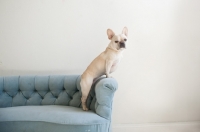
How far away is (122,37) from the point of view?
1838 millimetres

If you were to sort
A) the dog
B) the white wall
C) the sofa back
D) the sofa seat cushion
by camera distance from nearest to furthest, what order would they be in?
the sofa seat cushion → the dog → the sofa back → the white wall

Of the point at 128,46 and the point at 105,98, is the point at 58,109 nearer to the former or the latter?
the point at 105,98

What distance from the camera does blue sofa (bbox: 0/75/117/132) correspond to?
4.86ft

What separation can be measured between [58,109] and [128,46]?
3.79ft

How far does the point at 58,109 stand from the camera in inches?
69.6

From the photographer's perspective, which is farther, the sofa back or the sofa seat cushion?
the sofa back

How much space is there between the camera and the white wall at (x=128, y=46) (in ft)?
7.67

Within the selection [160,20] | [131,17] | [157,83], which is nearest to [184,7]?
[160,20]

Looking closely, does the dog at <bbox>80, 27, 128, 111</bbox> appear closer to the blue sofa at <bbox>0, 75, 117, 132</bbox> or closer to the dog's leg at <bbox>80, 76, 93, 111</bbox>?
the dog's leg at <bbox>80, 76, 93, 111</bbox>

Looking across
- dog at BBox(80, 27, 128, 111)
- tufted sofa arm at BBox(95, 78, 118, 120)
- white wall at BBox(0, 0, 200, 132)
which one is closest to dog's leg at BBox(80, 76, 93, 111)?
dog at BBox(80, 27, 128, 111)

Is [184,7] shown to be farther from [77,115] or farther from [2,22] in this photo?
[2,22]

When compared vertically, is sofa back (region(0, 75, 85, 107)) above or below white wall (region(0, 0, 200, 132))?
below

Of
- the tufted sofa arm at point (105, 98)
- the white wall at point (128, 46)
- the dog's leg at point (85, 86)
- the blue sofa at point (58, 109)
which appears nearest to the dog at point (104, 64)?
the dog's leg at point (85, 86)

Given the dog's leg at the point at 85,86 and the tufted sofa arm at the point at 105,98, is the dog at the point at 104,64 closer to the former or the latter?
the dog's leg at the point at 85,86
